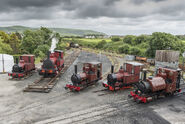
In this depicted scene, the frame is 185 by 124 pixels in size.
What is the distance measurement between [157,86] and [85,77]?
631cm

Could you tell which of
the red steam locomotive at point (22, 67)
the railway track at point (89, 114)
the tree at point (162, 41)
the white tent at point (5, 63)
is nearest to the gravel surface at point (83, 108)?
the railway track at point (89, 114)

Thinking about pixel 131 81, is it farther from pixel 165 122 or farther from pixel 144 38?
pixel 144 38

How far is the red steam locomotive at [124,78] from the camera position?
1302cm

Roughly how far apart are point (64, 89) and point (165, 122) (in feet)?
29.5

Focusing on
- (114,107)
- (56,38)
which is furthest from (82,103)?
(56,38)

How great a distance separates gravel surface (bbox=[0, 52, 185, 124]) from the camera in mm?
8812

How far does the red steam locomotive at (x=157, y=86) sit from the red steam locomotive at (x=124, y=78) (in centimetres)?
199

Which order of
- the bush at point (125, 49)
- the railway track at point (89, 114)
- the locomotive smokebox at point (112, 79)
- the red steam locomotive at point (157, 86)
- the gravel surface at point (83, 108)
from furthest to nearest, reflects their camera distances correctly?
1. the bush at point (125, 49)
2. the locomotive smokebox at point (112, 79)
3. the red steam locomotive at point (157, 86)
4. the gravel surface at point (83, 108)
5. the railway track at point (89, 114)

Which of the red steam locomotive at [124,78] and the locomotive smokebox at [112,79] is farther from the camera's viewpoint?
the red steam locomotive at [124,78]

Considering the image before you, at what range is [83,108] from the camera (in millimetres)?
10211

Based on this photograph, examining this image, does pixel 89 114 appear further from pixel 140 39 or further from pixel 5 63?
pixel 140 39

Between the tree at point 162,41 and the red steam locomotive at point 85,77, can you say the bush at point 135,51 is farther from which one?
the red steam locomotive at point 85,77

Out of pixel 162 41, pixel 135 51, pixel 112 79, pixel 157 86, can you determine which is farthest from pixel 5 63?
pixel 135 51

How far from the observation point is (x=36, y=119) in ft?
28.8
